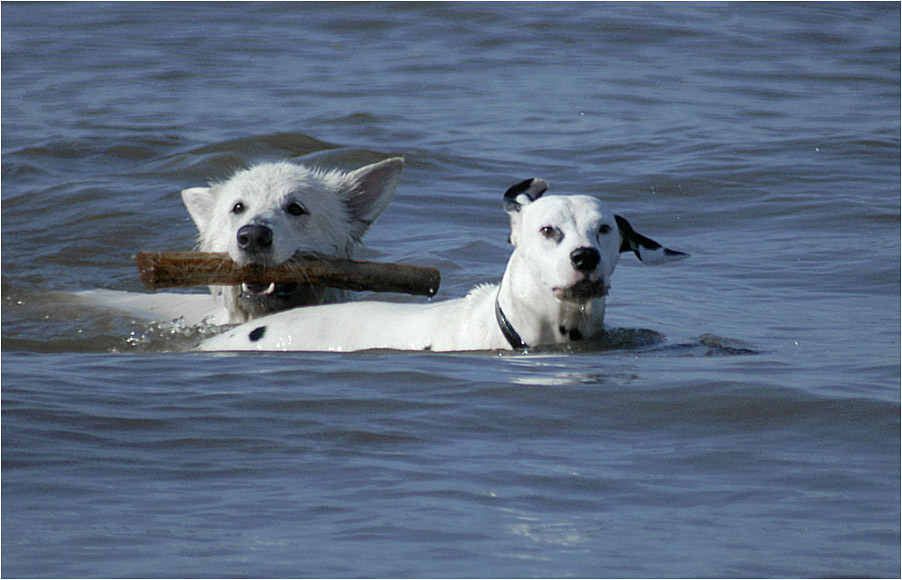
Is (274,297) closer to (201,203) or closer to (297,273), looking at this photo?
(297,273)

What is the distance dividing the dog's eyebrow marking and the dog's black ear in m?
1.76

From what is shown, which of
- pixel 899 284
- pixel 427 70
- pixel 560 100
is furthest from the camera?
pixel 427 70

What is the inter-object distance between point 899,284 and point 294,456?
5907mm

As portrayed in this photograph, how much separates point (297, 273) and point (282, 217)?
0.37 m

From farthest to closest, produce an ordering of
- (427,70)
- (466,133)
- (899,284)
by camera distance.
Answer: (427,70) < (466,133) < (899,284)

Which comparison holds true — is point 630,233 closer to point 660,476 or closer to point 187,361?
point 660,476

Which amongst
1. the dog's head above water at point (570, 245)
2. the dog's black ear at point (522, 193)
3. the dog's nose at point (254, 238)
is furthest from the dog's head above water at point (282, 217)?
the dog's head above water at point (570, 245)

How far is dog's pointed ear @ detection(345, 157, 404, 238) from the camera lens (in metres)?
8.48

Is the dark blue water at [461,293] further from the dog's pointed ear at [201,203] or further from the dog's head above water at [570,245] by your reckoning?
the dog's pointed ear at [201,203]

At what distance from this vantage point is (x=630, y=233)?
7039mm

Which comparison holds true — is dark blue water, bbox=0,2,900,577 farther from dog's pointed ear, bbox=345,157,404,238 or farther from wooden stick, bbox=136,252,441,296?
dog's pointed ear, bbox=345,157,404,238

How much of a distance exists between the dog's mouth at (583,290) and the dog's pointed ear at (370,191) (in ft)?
6.96

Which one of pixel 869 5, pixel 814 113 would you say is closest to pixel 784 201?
pixel 814 113

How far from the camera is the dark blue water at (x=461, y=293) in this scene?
4523 mm
